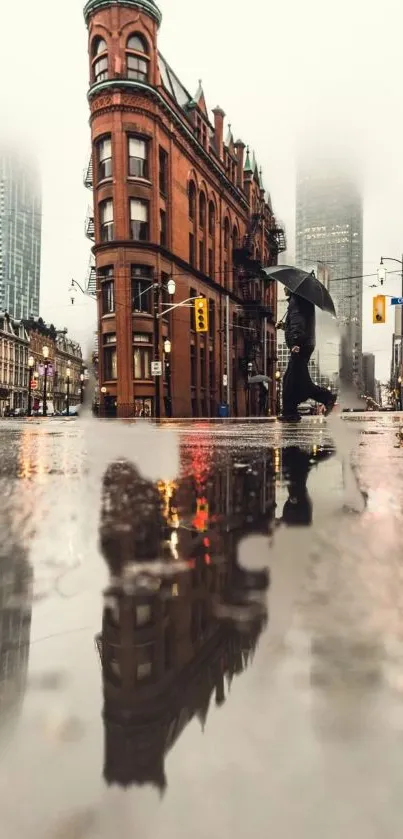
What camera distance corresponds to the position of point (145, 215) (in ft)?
131

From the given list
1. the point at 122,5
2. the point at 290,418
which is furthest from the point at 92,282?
the point at 290,418

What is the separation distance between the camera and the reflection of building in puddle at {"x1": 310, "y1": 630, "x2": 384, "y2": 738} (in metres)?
1.28

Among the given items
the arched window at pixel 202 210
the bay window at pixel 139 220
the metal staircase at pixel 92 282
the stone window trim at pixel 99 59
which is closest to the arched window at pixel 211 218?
the arched window at pixel 202 210

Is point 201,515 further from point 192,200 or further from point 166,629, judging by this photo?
point 192,200

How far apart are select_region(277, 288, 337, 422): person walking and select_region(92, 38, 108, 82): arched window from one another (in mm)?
30579

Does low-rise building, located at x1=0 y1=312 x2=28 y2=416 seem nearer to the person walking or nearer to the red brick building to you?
Answer: the red brick building

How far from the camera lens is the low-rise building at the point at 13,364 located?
100 metres

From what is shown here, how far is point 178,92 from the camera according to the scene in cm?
4712

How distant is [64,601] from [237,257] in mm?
59280

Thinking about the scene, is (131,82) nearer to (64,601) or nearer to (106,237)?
(106,237)

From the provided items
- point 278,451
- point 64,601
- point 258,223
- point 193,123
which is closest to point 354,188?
point 258,223

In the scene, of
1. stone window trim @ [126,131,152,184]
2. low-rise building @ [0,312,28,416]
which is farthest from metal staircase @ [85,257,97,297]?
low-rise building @ [0,312,28,416]

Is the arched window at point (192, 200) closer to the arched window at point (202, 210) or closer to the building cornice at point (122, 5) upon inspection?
the arched window at point (202, 210)

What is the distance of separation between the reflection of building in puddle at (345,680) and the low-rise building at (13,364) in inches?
3813
